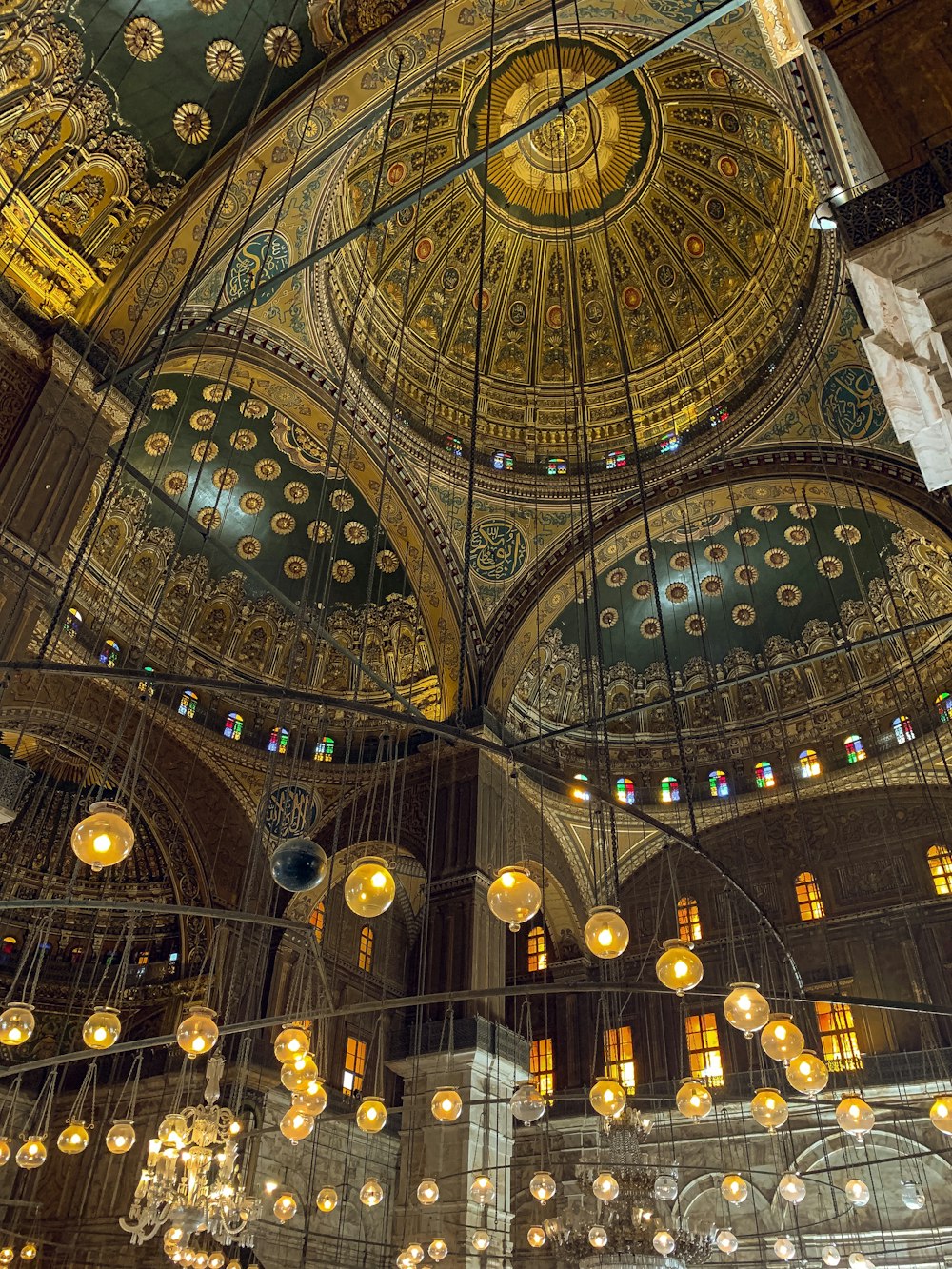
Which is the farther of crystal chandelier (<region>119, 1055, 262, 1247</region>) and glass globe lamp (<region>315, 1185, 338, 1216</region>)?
→ glass globe lamp (<region>315, 1185, 338, 1216</region>)

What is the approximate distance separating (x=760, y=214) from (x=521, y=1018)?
38.8 feet

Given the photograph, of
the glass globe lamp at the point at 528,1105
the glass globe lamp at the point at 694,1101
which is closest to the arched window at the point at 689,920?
the glass globe lamp at the point at 528,1105

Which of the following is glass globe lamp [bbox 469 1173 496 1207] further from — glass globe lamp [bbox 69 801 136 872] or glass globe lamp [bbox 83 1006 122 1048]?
glass globe lamp [bbox 69 801 136 872]

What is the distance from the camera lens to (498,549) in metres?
13.2

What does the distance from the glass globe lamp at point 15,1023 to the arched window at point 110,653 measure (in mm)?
6601

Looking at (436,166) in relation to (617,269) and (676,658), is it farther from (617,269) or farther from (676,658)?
(676,658)

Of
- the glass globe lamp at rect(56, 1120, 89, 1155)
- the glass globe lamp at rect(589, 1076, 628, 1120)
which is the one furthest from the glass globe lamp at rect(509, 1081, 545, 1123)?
the glass globe lamp at rect(56, 1120, 89, 1155)

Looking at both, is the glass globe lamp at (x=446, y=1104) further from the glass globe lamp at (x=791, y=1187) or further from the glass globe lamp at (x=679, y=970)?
the glass globe lamp at (x=791, y=1187)

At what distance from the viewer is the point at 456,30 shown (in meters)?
8.54

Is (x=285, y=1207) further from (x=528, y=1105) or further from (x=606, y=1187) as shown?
(x=528, y=1105)

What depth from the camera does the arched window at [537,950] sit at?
14547 mm

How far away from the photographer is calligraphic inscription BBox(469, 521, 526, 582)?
13.2 m

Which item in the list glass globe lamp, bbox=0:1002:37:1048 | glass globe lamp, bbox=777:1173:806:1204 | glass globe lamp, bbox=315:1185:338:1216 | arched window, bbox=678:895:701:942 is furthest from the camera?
arched window, bbox=678:895:701:942

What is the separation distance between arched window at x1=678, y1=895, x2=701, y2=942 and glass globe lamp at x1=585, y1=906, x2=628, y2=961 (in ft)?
32.9
